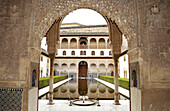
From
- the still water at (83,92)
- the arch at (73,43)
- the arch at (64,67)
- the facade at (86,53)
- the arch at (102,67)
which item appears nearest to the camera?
the still water at (83,92)

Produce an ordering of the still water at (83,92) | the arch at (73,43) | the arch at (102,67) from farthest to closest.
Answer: the arch at (102,67)
the arch at (73,43)
the still water at (83,92)

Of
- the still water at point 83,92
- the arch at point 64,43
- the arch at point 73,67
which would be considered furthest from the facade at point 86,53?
the still water at point 83,92

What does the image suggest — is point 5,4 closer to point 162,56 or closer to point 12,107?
point 12,107

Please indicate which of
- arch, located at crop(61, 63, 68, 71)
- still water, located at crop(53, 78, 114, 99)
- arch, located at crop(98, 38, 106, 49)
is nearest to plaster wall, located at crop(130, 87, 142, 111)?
still water, located at crop(53, 78, 114, 99)

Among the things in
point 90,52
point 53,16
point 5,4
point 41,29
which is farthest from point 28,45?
point 90,52

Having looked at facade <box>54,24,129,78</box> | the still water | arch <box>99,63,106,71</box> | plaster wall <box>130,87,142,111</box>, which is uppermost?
facade <box>54,24,129,78</box>

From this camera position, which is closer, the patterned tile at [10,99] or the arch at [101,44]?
the patterned tile at [10,99]

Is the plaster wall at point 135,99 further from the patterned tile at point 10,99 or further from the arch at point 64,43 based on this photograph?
the arch at point 64,43

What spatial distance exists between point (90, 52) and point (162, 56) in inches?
714

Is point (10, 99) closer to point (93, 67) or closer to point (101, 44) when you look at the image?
point (93, 67)

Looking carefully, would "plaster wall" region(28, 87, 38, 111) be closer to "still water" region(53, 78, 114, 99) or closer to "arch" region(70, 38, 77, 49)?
"still water" region(53, 78, 114, 99)

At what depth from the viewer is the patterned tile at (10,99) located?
2.59m

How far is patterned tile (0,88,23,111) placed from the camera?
2.59 m

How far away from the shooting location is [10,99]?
8.54ft
